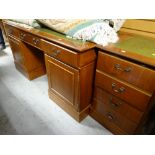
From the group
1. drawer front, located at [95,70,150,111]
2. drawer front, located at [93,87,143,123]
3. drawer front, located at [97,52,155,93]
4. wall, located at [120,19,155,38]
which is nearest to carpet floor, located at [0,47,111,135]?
drawer front, located at [93,87,143,123]

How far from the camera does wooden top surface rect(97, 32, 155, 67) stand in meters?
0.77

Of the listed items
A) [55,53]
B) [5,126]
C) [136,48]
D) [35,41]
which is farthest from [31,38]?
[136,48]

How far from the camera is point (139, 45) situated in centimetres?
97

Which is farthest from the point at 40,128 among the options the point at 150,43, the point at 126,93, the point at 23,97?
the point at 150,43

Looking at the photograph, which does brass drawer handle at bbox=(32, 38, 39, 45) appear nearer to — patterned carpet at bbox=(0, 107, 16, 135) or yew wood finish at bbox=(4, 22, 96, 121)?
yew wood finish at bbox=(4, 22, 96, 121)

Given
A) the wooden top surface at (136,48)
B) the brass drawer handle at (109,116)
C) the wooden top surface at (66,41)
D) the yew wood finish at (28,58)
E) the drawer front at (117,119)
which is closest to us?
the wooden top surface at (136,48)

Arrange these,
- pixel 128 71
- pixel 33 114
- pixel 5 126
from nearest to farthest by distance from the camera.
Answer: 1. pixel 128 71
2. pixel 5 126
3. pixel 33 114

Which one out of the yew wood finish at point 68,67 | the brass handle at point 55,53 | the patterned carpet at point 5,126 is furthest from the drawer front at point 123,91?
the patterned carpet at point 5,126

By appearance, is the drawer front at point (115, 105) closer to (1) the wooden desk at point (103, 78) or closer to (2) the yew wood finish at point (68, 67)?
(1) the wooden desk at point (103, 78)

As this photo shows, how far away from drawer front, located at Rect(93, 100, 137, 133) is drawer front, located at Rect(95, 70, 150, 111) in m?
0.19

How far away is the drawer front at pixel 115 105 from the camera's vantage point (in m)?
0.97

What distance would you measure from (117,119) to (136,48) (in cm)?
61

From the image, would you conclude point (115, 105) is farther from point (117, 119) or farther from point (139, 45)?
point (139, 45)

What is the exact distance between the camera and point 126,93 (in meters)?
0.94
